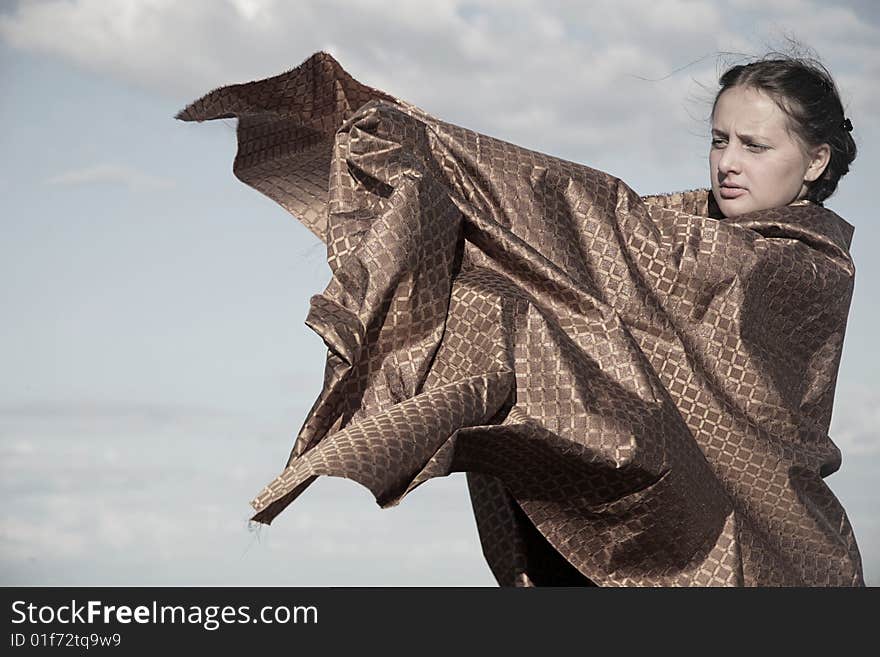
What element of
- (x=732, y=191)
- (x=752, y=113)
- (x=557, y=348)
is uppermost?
(x=752, y=113)

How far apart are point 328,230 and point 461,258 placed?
23 centimetres

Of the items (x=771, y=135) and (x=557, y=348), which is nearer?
(x=557, y=348)

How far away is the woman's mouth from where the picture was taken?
7.03ft

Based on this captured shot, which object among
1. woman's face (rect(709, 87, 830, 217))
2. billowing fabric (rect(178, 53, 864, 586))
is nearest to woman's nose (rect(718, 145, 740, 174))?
woman's face (rect(709, 87, 830, 217))

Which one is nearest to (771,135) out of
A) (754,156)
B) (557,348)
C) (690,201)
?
(754,156)

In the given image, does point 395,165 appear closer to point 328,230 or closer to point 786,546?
point 328,230

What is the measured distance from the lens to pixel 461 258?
188cm

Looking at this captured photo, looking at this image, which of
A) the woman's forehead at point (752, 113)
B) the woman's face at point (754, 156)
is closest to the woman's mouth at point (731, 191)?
the woman's face at point (754, 156)

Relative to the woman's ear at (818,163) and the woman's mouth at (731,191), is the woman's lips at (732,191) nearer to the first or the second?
the woman's mouth at (731,191)

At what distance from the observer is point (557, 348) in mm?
1761

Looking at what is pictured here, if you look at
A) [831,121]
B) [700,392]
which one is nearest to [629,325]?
[700,392]

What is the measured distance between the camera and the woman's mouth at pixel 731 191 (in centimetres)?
214

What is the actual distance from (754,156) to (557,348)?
624 millimetres

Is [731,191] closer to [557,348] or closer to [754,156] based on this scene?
[754,156]
